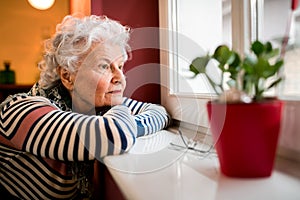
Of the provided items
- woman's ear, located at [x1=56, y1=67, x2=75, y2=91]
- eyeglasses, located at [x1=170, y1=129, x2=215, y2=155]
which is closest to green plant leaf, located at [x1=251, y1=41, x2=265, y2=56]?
eyeglasses, located at [x1=170, y1=129, x2=215, y2=155]

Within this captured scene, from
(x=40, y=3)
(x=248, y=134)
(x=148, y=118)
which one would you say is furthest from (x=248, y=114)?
(x=40, y=3)

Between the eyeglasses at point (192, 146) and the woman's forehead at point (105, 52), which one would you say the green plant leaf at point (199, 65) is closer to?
the eyeglasses at point (192, 146)

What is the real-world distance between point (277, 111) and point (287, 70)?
0.16 meters

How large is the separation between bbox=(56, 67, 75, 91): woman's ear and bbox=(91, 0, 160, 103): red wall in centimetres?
30

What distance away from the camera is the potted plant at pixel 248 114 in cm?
46

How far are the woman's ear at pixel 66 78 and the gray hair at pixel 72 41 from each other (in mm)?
17

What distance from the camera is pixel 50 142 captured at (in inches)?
28.8

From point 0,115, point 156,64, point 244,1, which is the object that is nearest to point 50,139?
point 0,115

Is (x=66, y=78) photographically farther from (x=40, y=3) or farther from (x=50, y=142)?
(x=40, y=3)

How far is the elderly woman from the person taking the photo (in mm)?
733

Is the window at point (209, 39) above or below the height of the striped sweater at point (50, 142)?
above

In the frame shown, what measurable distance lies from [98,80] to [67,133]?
310 mm

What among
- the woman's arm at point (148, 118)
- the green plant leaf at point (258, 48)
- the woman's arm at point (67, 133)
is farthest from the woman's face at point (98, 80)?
the green plant leaf at point (258, 48)

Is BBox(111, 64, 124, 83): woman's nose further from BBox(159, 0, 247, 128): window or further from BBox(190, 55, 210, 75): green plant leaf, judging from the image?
BBox(190, 55, 210, 75): green plant leaf
